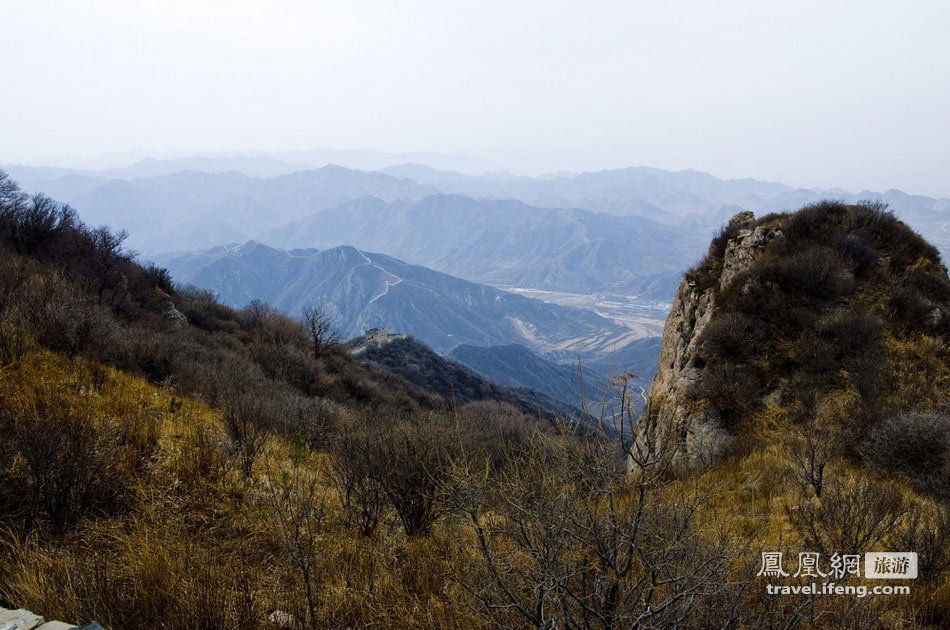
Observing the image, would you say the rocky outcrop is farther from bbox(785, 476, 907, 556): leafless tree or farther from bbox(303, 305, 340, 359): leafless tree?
bbox(303, 305, 340, 359): leafless tree

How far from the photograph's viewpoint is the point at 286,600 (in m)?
3.27

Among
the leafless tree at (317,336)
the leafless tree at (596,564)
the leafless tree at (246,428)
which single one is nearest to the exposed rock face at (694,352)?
the leafless tree at (596,564)

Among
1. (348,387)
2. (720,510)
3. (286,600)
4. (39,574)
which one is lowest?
(348,387)

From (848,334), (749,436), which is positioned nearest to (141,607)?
(749,436)

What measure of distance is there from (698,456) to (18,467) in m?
9.28

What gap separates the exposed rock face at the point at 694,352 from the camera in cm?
902

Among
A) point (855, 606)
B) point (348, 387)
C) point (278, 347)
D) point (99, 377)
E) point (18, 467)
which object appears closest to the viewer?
point (855, 606)

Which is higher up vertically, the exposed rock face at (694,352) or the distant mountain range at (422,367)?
the exposed rock face at (694,352)

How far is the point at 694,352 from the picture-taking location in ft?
36.0

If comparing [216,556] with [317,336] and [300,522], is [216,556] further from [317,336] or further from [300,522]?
[317,336]

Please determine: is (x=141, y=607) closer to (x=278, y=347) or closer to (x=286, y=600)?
(x=286, y=600)

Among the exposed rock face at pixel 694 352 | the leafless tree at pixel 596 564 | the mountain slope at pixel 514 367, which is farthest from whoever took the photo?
the mountain slope at pixel 514 367

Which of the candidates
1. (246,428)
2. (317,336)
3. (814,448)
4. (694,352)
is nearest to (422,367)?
(317,336)

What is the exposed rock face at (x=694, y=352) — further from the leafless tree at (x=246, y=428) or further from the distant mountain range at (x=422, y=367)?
the distant mountain range at (x=422, y=367)
